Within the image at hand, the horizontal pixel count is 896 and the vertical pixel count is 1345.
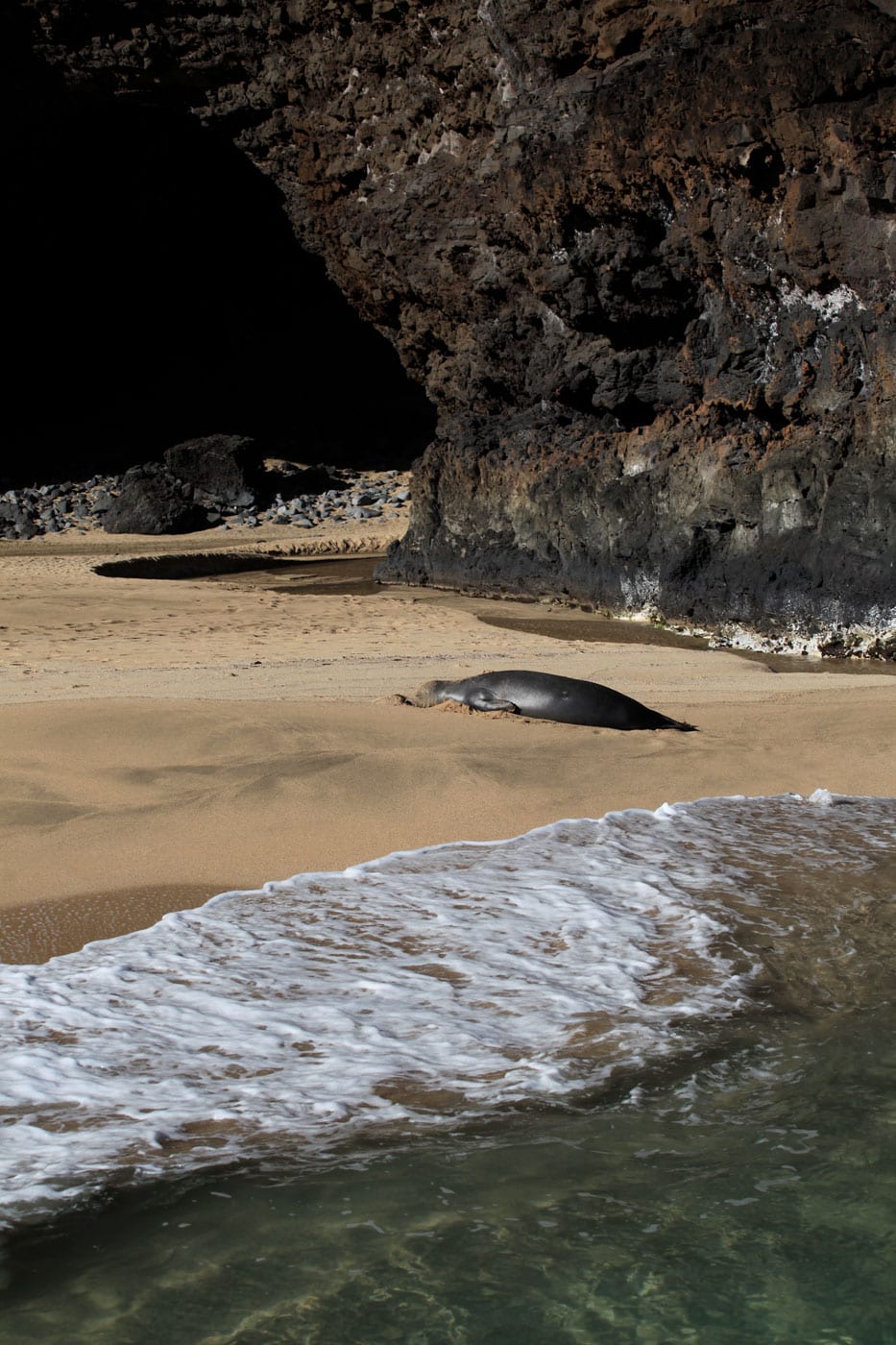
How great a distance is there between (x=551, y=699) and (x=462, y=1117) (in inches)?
161

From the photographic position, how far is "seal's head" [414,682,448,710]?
6.80 metres

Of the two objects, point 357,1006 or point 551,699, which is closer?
point 357,1006

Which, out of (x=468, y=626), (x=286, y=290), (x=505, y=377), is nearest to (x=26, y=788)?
(x=468, y=626)

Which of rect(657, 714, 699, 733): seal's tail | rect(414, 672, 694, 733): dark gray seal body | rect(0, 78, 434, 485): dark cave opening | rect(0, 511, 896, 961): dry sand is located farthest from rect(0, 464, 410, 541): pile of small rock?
rect(657, 714, 699, 733): seal's tail

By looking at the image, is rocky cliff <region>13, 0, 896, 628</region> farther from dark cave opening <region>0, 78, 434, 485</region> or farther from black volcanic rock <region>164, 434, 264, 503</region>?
dark cave opening <region>0, 78, 434, 485</region>

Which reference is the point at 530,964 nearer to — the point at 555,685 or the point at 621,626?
the point at 555,685

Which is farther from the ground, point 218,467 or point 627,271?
point 627,271

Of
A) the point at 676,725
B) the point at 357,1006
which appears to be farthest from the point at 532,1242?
the point at 676,725

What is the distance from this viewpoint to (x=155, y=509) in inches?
775

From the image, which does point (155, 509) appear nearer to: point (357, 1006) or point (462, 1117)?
point (357, 1006)

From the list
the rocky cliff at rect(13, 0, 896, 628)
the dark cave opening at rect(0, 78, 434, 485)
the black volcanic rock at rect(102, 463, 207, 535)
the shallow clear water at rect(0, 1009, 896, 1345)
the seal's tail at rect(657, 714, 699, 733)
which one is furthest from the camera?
the dark cave opening at rect(0, 78, 434, 485)

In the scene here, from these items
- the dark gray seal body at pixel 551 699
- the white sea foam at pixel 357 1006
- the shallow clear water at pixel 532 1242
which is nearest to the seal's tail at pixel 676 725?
the dark gray seal body at pixel 551 699

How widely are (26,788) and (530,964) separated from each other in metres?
2.23

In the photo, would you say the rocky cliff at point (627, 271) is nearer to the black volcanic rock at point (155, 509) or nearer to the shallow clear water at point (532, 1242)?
the black volcanic rock at point (155, 509)
